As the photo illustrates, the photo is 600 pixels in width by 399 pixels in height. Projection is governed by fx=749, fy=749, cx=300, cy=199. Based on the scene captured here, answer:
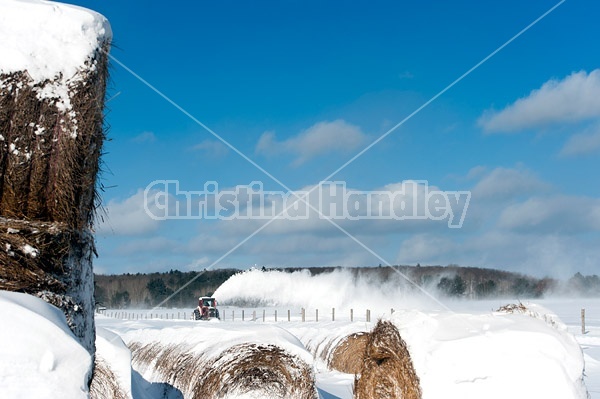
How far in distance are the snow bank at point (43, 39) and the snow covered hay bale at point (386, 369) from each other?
364 centimetres

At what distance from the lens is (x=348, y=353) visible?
16656 millimetres

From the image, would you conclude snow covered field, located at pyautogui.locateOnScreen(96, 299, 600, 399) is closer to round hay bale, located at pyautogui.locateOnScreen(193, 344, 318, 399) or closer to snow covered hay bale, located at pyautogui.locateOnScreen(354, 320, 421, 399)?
snow covered hay bale, located at pyautogui.locateOnScreen(354, 320, 421, 399)

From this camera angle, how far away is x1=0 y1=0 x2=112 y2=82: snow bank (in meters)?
6.11

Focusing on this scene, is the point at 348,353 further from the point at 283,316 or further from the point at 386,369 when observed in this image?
the point at 283,316

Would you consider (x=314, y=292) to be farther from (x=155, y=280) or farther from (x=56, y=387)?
(x=56, y=387)

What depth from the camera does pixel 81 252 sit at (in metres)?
6.02

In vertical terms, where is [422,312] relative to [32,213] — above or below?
below

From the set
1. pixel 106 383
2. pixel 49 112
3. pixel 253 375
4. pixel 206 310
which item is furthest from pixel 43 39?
pixel 206 310

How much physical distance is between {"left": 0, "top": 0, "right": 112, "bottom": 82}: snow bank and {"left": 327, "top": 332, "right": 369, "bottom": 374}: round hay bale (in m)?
11.0

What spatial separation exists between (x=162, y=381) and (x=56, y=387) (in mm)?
6814

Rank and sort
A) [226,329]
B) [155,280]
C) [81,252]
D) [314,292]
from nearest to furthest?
[81,252]
[226,329]
[314,292]
[155,280]

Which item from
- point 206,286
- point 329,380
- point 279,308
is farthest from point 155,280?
point 329,380

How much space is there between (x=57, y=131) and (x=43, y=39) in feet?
2.60

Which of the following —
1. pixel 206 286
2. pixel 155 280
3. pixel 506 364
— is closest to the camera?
pixel 506 364
